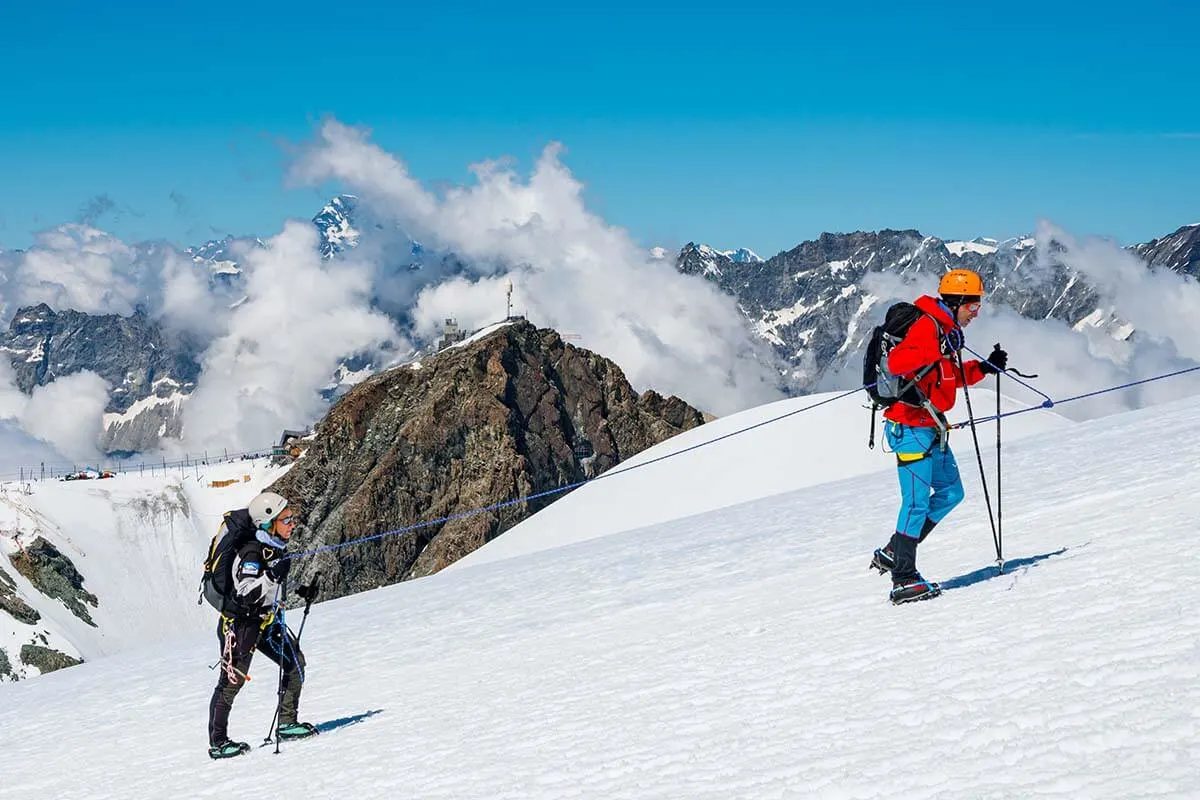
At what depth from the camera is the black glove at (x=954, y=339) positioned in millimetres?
10836

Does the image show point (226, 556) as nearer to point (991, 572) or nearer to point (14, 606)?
point (991, 572)

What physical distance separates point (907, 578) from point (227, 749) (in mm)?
6601

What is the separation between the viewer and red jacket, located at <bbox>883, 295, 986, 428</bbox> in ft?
35.1

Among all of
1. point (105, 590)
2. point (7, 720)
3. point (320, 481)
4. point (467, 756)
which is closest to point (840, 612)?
point (467, 756)

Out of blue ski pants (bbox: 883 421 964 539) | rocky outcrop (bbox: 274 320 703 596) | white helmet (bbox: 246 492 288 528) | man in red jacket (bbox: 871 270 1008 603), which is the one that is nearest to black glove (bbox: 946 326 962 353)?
man in red jacket (bbox: 871 270 1008 603)

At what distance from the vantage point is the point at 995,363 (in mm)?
11531

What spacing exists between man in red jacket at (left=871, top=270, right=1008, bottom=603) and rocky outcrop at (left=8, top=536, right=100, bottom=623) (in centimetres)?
18391

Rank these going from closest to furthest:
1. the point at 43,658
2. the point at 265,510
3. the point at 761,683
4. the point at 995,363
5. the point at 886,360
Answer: the point at 761,683 → the point at 265,510 → the point at 886,360 → the point at 995,363 → the point at 43,658

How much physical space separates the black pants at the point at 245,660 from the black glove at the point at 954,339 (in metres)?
6.63

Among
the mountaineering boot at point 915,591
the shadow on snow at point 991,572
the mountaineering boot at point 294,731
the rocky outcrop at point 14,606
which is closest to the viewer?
the mountaineering boot at point 915,591

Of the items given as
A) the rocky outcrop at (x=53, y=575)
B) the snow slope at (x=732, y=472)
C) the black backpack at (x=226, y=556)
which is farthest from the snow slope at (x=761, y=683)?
the rocky outcrop at (x=53, y=575)

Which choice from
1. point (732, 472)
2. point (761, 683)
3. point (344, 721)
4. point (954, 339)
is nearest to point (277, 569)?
point (344, 721)

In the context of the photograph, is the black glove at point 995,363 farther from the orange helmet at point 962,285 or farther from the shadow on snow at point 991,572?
the shadow on snow at point 991,572

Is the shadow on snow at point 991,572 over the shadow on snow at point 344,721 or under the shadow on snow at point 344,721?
over
